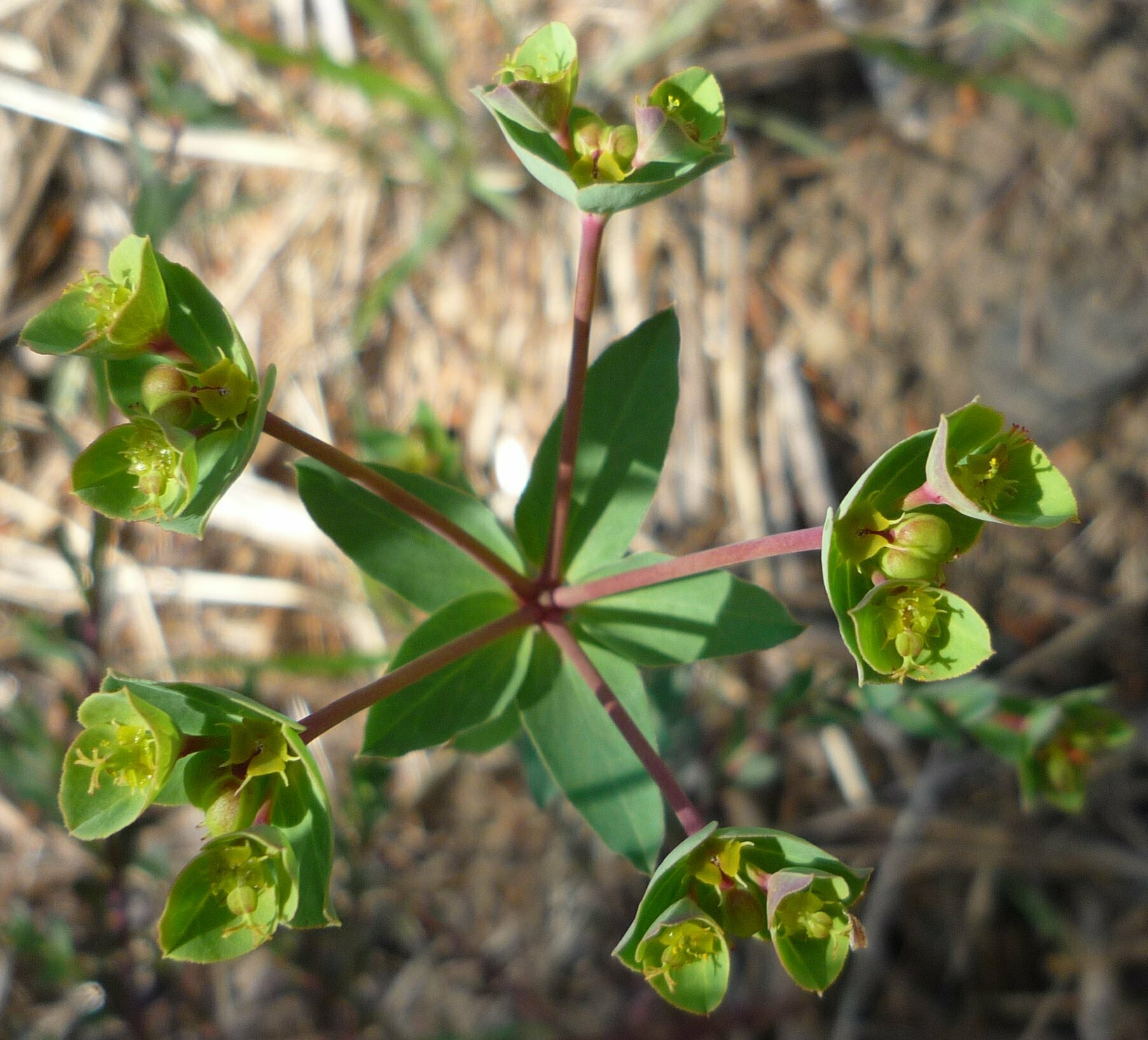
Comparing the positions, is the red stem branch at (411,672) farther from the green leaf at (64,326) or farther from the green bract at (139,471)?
the green leaf at (64,326)

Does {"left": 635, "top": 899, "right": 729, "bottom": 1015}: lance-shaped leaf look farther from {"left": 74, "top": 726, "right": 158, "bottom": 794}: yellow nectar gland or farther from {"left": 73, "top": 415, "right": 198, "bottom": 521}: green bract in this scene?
{"left": 73, "top": 415, "right": 198, "bottom": 521}: green bract

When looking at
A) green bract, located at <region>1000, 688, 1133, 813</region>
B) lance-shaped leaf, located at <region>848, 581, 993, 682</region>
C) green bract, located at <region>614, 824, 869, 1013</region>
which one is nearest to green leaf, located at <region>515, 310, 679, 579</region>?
lance-shaped leaf, located at <region>848, 581, 993, 682</region>

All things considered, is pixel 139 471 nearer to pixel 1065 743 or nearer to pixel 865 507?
pixel 865 507

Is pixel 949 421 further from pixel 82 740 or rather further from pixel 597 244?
pixel 82 740

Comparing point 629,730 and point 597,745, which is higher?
point 629,730

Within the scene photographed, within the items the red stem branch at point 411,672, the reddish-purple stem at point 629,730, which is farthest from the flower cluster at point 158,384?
the reddish-purple stem at point 629,730

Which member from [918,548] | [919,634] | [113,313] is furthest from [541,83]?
[919,634]
